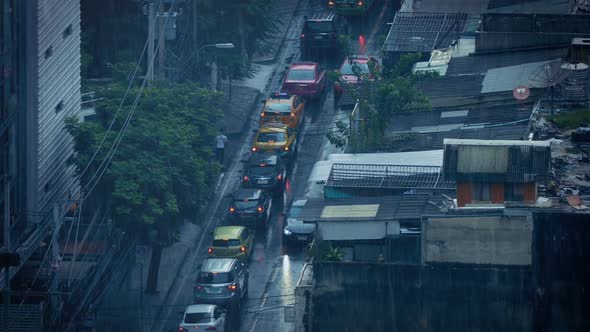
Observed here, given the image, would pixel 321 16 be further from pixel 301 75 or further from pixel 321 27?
pixel 301 75

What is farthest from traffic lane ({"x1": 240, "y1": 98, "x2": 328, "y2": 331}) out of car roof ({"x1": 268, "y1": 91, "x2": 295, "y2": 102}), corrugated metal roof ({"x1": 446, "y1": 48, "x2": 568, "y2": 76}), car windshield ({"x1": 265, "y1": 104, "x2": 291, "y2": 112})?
corrugated metal roof ({"x1": 446, "y1": 48, "x2": 568, "y2": 76})

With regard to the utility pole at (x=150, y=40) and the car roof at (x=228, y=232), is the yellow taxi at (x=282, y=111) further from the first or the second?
the car roof at (x=228, y=232)

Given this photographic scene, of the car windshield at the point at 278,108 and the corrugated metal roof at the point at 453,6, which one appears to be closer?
the car windshield at the point at 278,108

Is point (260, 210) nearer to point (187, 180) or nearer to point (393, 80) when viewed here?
point (187, 180)

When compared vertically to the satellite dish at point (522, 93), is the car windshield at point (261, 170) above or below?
below

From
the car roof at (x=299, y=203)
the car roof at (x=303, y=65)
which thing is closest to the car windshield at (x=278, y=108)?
the car roof at (x=303, y=65)

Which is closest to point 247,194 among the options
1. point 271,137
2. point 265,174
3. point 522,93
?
point 265,174

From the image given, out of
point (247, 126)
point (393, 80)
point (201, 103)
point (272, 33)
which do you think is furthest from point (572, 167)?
point (272, 33)
